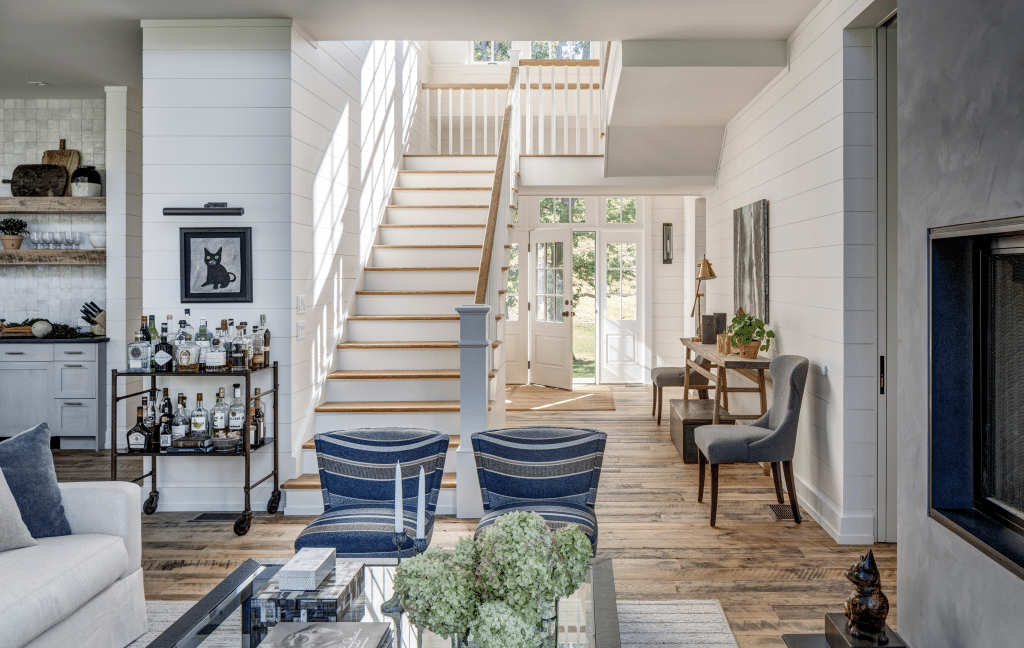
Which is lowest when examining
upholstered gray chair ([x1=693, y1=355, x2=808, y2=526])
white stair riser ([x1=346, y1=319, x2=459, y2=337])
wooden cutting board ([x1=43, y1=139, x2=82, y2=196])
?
upholstered gray chair ([x1=693, y1=355, x2=808, y2=526])

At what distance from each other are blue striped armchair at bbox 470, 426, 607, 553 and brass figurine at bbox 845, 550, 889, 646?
1.06 m

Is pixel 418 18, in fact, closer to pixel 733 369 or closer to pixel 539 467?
pixel 539 467

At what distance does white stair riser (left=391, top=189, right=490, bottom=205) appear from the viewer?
7164 mm

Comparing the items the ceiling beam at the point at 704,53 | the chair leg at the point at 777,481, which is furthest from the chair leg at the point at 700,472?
the ceiling beam at the point at 704,53

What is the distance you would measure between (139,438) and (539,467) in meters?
2.57

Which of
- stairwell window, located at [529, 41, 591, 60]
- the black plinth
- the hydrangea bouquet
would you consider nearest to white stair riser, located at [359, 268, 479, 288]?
the black plinth

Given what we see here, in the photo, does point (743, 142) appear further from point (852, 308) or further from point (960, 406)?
point (960, 406)

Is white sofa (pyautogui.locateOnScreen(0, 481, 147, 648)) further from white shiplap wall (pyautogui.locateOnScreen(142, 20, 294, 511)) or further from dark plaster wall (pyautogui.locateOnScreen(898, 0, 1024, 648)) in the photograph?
dark plaster wall (pyautogui.locateOnScreen(898, 0, 1024, 648))

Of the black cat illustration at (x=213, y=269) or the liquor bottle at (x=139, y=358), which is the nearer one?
the liquor bottle at (x=139, y=358)

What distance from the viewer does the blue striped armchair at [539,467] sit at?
3.15m

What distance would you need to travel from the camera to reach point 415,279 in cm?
612

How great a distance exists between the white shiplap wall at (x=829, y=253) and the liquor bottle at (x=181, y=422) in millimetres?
3659

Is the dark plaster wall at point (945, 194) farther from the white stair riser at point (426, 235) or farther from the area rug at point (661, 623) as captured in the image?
the white stair riser at point (426, 235)

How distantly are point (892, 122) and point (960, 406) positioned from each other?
1.99 meters
